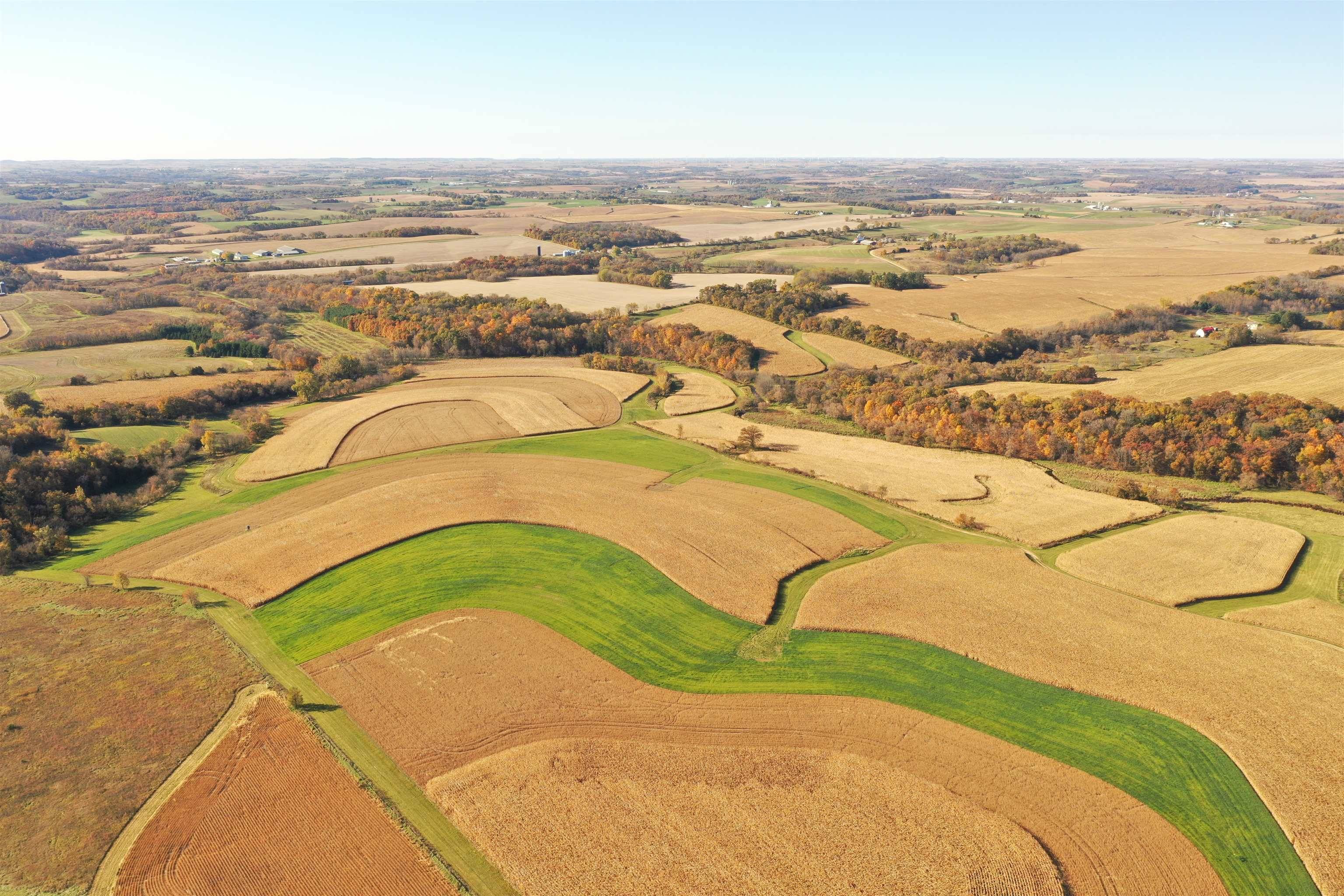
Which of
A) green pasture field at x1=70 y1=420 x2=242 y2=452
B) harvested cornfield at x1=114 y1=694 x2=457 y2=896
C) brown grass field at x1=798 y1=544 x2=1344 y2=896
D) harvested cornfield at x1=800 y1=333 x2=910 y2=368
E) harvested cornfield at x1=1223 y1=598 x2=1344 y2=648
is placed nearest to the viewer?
harvested cornfield at x1=114 y1=694 x2=457 y2=896

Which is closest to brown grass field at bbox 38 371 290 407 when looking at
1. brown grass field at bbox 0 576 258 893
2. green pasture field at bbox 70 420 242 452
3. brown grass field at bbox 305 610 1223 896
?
green pasture field at bbox 70 420 242 452

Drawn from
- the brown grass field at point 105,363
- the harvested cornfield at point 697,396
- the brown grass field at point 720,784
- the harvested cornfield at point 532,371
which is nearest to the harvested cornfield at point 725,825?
the brown grass field at point 720,784

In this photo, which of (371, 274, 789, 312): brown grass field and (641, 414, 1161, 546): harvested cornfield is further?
(371, 274, 789, 312): brown grass field

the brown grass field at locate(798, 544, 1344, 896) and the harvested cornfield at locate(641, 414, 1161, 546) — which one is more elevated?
the harvested cornfield at locate(641, 414, 1161, 546)

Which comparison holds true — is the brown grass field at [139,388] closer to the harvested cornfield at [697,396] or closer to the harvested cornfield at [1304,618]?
the harvested cornfield at [697,396]

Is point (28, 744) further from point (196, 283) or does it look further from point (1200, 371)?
point (196, 283)

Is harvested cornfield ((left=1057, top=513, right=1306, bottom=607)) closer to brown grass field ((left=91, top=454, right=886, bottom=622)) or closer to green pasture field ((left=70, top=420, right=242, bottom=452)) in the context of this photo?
brown grass field ((left=91, top=454, right=886, bottom=622))

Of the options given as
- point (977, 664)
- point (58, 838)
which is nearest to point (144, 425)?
point (58, 838)

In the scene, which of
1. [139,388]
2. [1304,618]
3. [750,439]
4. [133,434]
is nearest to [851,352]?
[750,439]

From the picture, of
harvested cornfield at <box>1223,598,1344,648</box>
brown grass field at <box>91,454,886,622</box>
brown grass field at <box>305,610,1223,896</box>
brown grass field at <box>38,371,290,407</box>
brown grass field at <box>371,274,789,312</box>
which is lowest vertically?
brown grass field at <box>305,610,1223,896</box>
